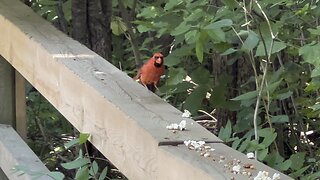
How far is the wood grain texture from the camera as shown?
9.33 feet

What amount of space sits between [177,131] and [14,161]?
46.7 inches

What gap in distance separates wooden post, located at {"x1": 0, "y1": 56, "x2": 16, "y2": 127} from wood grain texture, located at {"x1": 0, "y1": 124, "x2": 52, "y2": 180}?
111 millimetres

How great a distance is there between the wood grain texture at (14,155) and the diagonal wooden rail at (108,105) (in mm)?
294

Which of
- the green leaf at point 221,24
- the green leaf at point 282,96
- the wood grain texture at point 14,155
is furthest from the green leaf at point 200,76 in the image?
the green leaf at point 221,24

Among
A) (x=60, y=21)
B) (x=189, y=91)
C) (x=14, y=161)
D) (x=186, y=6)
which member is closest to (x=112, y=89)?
(x=14, y=161)

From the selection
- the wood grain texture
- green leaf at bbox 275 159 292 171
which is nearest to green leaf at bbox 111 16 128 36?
the wood grain texture

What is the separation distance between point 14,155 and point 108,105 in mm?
953

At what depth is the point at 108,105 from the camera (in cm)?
211

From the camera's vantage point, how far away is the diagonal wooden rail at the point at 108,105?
1.73 m

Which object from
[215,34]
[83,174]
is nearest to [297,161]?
[215,34]

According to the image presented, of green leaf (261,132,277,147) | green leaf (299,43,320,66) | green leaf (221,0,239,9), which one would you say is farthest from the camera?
green leaf (221,0,239,9)

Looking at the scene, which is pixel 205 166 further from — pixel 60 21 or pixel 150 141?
pixel 60 21

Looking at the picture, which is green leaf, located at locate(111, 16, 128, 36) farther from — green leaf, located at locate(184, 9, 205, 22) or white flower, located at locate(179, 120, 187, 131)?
white flower, located at locate(179, 120, 187, 131)

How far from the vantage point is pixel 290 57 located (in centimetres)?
404
